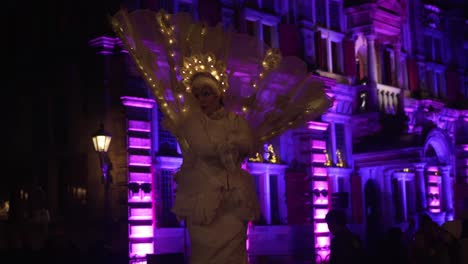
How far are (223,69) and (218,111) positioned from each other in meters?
0.43

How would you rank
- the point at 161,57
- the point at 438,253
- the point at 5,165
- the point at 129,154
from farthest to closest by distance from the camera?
the point at 5,165
the point at 129,154
the point at 438,253
the point at 161,57

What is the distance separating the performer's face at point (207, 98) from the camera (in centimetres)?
676

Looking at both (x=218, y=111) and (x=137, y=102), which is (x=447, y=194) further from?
(x=218, y=111)

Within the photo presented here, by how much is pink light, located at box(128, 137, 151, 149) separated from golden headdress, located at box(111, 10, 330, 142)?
503 inches

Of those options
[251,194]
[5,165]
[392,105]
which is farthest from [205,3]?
[251,194]

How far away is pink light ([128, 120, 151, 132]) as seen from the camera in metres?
Answer: 20.1

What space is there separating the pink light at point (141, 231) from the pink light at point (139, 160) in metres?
1.72

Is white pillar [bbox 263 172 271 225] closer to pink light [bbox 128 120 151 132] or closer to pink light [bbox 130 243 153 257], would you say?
pink light [bbox 128 120 151 132]

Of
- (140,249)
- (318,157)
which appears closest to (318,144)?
(318,157)

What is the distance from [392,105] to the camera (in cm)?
3008

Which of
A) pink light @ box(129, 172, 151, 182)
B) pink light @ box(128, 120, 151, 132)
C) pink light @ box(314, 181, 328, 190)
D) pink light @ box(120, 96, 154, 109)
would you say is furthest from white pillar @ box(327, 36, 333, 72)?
pink light @ box(129, 172, 151, 182)

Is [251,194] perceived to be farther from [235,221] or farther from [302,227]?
[302,227]

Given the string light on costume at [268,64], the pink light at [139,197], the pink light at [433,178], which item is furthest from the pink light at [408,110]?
the string light on costume at [268,64]

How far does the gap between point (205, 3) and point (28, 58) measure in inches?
224
